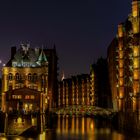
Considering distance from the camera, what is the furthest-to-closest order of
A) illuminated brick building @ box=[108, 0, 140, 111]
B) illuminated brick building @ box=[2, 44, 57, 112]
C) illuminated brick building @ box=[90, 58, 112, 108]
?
illuminated brick building @ box=[90, 58, 112, 108] → illuminated brick building @ box=[2, 44, 57, 112] → illuminated brick building @ box=[108, 0, 140, 111]

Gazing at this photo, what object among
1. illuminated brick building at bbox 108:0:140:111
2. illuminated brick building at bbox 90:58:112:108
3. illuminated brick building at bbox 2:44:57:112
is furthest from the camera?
illuminated brick building at bbox 90:58:112:108

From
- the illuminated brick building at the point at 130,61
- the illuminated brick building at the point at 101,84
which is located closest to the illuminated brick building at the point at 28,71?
the illuminated brick building at the point at 101,84

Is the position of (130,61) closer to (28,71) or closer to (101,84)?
(28,71)

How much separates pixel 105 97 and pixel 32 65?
97.6 feet

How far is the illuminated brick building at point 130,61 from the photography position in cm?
Answer: 7556

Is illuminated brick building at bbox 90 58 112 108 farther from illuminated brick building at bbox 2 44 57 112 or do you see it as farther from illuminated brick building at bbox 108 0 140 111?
illuminated brick building at bbox 108 0 140 111

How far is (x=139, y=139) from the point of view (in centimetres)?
6291

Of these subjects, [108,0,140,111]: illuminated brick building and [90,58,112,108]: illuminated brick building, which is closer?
[108,0,140,111]: illuminated brick building

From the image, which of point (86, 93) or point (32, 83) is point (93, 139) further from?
point (86, 93)

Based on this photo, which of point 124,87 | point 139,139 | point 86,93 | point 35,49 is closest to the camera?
point 139,139

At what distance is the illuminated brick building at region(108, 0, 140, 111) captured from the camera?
75.6m

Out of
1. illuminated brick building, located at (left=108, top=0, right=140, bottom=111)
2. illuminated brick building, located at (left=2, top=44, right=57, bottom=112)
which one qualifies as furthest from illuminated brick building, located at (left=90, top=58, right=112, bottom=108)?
illuminated brick building, located at (left=108, top=0, right=140, bottom=111)

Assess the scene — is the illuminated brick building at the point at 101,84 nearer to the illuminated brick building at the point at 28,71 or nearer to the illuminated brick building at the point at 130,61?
the illuminated brick building at the point at 28,71

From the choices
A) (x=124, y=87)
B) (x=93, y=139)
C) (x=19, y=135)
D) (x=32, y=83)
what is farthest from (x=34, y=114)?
(x=32, y=83)
